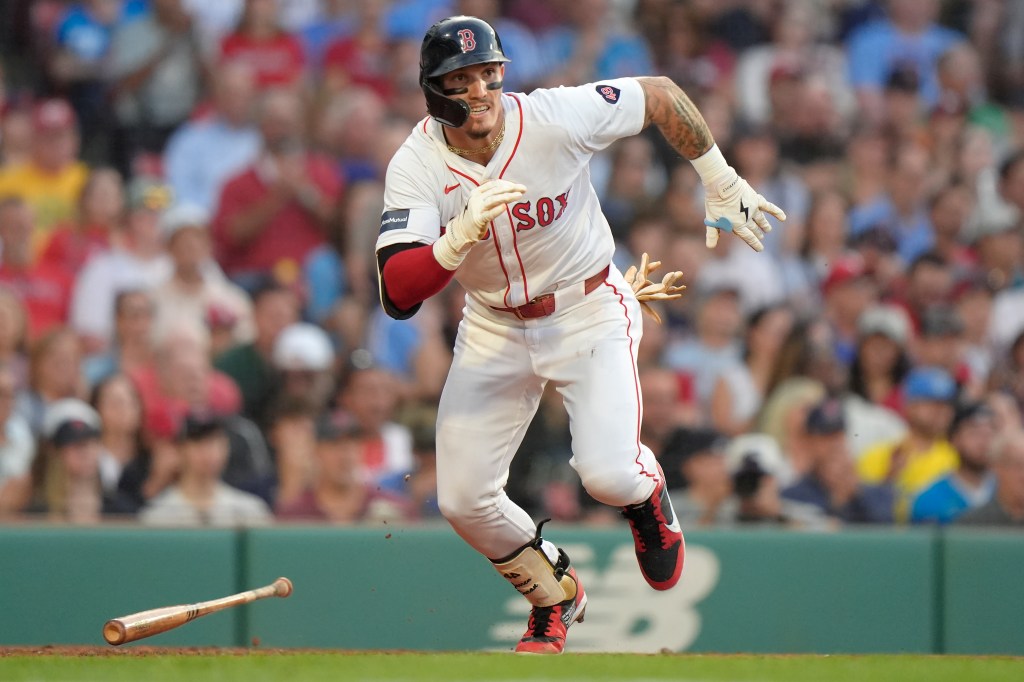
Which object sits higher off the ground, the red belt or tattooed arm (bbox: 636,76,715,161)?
tattooed arm (bbox: 636,76,715,161)

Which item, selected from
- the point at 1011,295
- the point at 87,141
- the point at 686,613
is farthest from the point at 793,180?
the point at 87,141

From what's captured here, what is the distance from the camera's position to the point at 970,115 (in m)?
11.0

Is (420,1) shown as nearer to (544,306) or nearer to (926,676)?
(544,306)

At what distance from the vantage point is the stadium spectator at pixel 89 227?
8969 mm

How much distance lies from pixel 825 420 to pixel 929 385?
68 centimetres

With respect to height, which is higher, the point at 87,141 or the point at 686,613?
the point at 87,141

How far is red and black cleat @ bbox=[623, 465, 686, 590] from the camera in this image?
5.81 meters

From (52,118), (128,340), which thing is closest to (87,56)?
(52,118)

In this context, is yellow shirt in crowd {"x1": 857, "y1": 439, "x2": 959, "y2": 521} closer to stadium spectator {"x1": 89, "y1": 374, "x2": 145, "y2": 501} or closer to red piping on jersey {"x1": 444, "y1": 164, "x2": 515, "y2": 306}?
red piping on jersey {"x1": 444, "y1": 164, "x2": 515, "y2": 306}

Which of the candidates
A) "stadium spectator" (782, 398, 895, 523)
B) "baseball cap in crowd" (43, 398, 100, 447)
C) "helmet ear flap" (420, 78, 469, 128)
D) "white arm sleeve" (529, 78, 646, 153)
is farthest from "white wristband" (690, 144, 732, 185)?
"baseball cap in crowd" (43, 398, 100, 447)

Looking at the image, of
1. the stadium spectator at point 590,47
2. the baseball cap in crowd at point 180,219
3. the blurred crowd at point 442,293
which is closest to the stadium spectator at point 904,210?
the blurred crowd at point 442,293

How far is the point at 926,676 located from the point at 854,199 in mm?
5596

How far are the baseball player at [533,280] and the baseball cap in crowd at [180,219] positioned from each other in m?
3.43

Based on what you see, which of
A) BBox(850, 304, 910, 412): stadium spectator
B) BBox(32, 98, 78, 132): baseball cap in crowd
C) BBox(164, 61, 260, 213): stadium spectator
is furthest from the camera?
BBox(164, 61, 260, 213): stadium spectator
